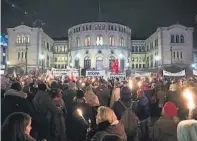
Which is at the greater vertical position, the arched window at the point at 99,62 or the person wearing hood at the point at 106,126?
the arched window at the point at 99,62

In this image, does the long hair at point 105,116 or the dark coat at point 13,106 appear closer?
the long hair at point 105,116

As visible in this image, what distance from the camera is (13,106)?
23.0 feet

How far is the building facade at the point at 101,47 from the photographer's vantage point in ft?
278

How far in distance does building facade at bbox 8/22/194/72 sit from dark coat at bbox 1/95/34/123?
227 ft

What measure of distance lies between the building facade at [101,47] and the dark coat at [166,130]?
69.8 metres

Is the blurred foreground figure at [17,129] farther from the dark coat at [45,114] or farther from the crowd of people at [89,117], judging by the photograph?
the dark coat at [45,114]

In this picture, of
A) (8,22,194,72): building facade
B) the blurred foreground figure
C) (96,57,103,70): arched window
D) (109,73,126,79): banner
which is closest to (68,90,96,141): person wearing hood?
the blurred foreground figure

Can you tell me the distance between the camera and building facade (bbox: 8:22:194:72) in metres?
84.6

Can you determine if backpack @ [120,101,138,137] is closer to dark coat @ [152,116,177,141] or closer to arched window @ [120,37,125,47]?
dark coat @ [152,116,177,141]

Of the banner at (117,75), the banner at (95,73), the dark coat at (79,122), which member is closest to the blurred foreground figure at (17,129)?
the dark coat at (79,122)

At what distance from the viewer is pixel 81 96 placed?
7.89 metres

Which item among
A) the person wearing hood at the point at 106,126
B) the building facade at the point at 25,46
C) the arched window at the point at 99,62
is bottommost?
the person wearing hood at the point at 106,126

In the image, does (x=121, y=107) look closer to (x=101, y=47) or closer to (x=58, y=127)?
(x=58, y=127)

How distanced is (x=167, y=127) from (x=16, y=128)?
2.73 meters
